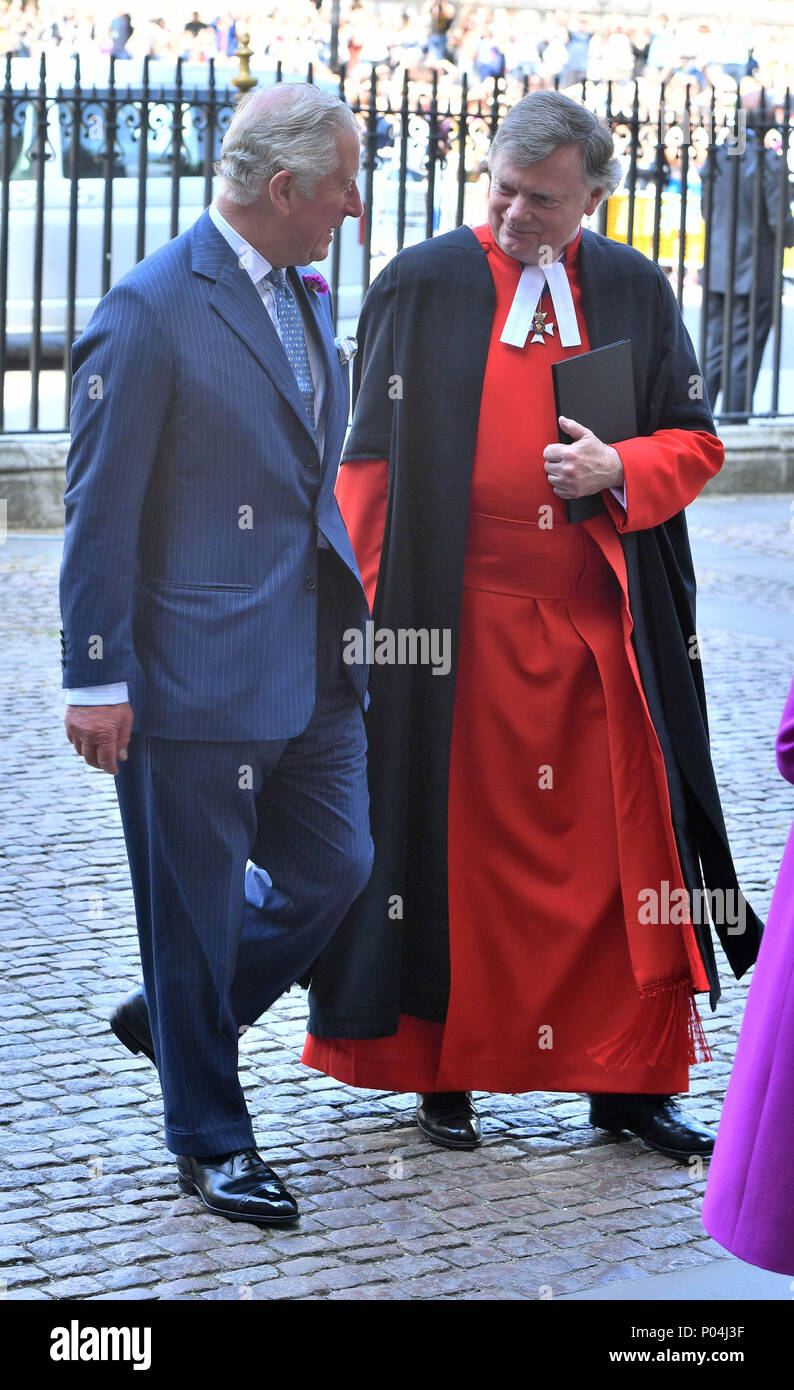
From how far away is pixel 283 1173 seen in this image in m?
3.74

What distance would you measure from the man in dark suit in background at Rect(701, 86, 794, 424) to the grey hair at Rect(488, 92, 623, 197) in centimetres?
848

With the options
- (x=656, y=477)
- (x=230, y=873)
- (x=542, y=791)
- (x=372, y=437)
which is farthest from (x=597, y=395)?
(x=230, y=873)

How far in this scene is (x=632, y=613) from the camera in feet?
12.7

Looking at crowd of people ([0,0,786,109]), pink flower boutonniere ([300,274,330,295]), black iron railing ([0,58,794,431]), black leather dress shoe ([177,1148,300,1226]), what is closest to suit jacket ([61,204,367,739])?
pink flower boutonniere ([300,274,330,295])

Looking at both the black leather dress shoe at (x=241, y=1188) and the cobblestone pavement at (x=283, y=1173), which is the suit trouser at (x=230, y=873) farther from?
the cobblestone pavement at (x=283, y=1173)

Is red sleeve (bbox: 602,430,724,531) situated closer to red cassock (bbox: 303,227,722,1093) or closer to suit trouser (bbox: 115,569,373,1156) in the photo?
red cassock (bbox: 303,227,722,1093)

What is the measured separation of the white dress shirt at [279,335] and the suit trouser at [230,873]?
0.50ft

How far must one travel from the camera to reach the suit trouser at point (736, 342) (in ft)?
41.1

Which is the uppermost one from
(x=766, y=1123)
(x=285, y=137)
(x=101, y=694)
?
(x=285, y=137)

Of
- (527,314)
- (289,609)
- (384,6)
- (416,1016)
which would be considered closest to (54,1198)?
(416,1016)

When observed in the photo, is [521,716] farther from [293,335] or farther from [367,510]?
[293,335]

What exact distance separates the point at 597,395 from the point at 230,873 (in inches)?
45.3

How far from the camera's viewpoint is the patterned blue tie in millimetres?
3529
